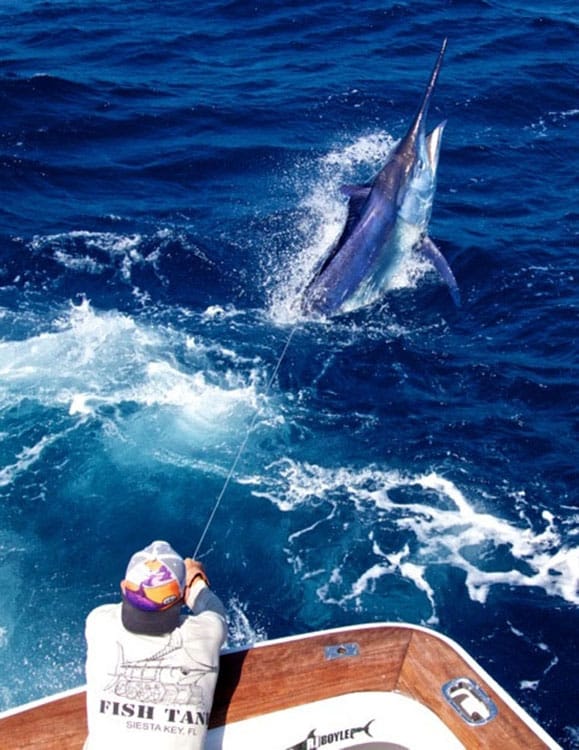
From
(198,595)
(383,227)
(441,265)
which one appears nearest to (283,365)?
(383,227)

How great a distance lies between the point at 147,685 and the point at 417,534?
18.7 feet

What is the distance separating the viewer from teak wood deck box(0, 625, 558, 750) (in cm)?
640

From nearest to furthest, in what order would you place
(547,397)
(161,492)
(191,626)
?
(191,626) < (161,492) < (547,397)

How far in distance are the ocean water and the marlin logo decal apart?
291cm

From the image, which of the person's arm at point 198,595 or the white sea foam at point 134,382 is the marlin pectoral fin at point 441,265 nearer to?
the white sea foam at point 134,382

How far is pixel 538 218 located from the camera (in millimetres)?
18078

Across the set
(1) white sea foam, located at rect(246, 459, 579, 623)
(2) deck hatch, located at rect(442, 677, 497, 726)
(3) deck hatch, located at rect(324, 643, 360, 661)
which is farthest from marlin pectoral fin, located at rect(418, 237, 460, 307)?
(2) deck hatch, located at rect(442, 677, 497, 726)

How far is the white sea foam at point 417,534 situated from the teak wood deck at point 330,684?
2.89m

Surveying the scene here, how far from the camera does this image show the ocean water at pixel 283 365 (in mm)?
10172

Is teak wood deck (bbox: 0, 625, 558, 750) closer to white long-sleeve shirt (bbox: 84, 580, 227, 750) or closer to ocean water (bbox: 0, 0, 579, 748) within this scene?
white long-sleeve shirt (bbox: 84, 580, 227, 750)

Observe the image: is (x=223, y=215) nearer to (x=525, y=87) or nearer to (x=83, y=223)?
(x=83, y=223)

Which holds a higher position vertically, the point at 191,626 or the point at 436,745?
the point at 191,626

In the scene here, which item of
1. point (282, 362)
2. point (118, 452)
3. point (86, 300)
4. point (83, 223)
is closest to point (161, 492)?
point (118, 452)

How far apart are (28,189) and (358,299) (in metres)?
8.45
